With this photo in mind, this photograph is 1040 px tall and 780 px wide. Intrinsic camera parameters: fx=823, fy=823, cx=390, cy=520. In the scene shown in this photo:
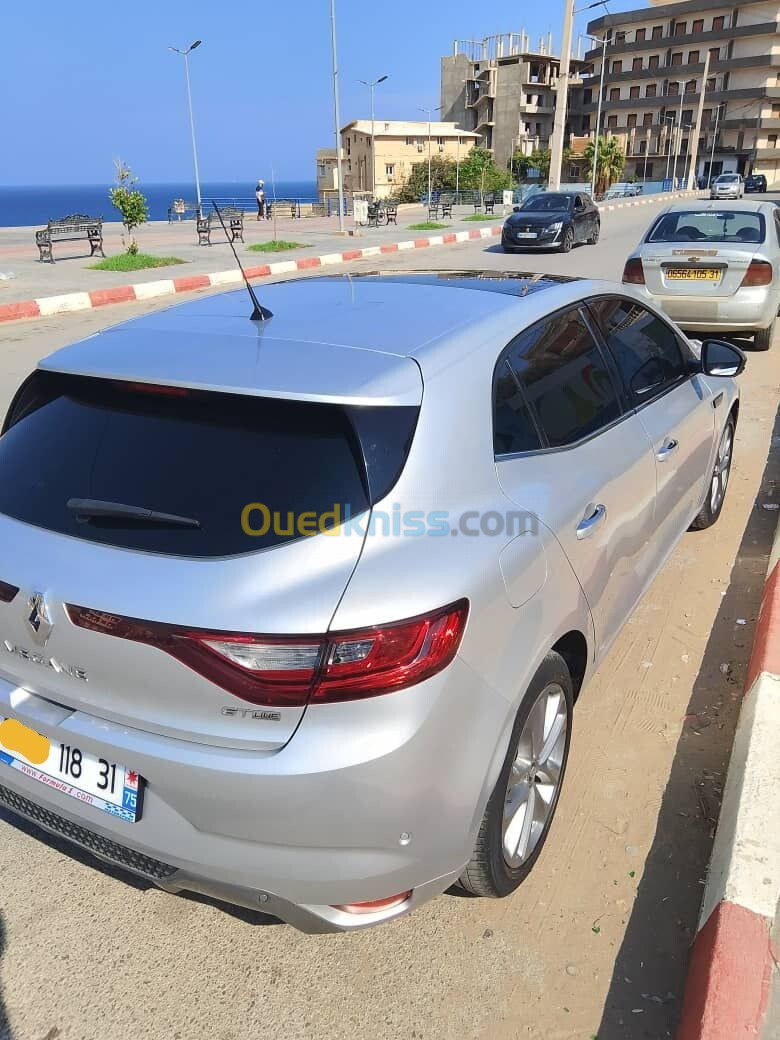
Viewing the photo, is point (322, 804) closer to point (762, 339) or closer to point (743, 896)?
point (743, 896)

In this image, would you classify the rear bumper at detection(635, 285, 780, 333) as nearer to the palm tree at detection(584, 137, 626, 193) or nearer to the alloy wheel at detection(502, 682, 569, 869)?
the alloy wheel at detection(502, 682, 569, 869)

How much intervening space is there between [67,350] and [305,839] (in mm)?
1570

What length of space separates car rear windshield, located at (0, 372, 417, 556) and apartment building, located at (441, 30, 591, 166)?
94.1m

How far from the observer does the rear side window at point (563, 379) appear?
246 centimetres

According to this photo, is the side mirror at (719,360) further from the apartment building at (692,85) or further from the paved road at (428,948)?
the apartment building at (692,85)

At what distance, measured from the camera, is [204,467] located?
1.93m

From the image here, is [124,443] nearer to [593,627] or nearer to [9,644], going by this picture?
[9,644]

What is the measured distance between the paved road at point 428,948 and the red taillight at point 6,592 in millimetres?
1018

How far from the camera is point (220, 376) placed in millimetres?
2029

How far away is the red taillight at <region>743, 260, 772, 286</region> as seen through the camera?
8477 millimetres

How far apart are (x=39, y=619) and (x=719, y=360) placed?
124 inches

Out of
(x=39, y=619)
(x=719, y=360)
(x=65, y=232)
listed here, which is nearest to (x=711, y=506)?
(x=719, y=360)

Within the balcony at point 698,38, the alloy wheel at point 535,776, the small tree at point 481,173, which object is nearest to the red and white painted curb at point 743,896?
the alloy wheel at point 535,776

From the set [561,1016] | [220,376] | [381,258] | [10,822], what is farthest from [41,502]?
[381,258]
